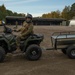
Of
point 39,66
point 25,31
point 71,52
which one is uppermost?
point 25,31

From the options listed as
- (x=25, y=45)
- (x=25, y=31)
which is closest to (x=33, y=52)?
(x=25, y=45)

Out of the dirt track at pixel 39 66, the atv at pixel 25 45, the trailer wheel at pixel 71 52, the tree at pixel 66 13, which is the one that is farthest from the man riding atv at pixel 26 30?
the tree at pixel 66 13

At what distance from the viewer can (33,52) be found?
9891 mm

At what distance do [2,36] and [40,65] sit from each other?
6.44 ft

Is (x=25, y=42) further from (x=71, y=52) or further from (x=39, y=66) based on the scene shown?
(x=71, y=52)

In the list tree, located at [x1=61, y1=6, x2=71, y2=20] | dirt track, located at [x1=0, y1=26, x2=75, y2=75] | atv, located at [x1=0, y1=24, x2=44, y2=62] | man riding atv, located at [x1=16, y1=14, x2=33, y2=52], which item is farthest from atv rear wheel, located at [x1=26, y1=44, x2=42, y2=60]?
tree, located at [x1=61, y1=6, x2=71, y2=20]

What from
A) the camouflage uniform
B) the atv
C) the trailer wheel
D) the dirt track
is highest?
the camouflage uniform

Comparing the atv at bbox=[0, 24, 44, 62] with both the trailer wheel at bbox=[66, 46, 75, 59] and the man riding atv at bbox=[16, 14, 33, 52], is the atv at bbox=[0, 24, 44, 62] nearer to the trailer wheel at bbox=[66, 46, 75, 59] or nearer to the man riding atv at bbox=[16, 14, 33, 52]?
the man riding atv at bbox=[16, 14, 33, 52]

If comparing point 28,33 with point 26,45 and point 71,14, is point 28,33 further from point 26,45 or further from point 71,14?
point 71,14

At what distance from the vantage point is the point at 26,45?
1001 centimetres

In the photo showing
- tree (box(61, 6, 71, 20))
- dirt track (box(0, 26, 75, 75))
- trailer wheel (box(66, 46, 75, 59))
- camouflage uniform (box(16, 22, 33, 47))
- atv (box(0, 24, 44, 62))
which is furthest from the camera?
tree (box(61, 6, 71, 20))

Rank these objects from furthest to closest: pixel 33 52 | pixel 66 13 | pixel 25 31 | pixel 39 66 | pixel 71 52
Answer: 1. pixel 66 13
2. pixel 71 52
3. pixel 25 31
4. pixel 33 52
5. pixel 39 66

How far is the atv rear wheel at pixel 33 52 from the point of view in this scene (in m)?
9.82

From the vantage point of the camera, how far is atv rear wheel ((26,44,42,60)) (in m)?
9.82
